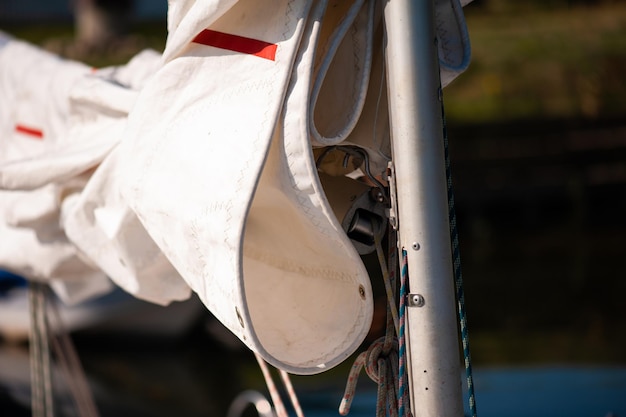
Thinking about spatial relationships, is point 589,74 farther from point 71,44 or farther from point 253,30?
point 253,30

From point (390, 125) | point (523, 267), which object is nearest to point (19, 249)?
point (390, 125)

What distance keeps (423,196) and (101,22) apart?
44.4 feet

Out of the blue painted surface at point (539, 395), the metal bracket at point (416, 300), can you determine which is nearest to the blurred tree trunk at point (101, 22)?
the blue painted surface at point (539, 395)

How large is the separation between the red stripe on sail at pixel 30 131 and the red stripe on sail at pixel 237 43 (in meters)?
0.98

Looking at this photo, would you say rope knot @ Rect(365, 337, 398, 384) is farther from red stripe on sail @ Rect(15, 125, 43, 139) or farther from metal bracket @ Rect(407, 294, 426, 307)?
red stripe on sail @ Rect(15, 125, 43, 139)

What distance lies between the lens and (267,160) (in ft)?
4.40

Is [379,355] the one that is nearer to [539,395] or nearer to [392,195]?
[392,195]

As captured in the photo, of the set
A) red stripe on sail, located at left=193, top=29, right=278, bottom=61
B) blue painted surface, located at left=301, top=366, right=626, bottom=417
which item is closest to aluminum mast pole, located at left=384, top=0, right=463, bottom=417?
red stripe on sail, located at left=193, top=29, right=278, bottom=61

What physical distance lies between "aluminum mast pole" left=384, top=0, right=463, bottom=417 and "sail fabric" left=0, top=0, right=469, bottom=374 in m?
0.08

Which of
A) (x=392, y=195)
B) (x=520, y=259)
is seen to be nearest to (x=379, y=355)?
(x=392, y=195)

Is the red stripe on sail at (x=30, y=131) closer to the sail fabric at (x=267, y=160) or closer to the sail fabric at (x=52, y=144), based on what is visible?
the sail fabric at (x=52, y=144)

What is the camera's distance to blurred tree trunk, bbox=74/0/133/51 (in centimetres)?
1402

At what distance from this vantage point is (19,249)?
2379 millimetres

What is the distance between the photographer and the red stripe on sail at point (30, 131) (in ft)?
7.76
